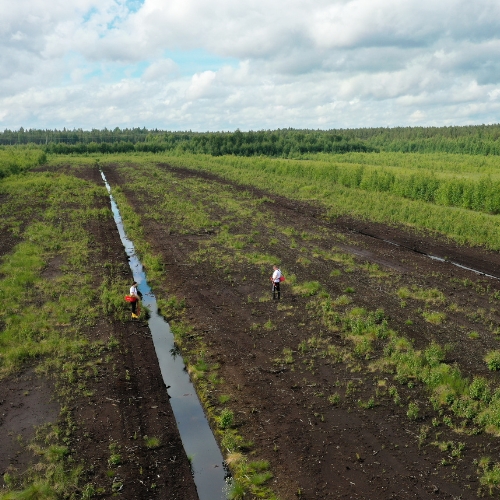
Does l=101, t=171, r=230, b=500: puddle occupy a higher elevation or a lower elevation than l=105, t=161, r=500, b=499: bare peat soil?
lower

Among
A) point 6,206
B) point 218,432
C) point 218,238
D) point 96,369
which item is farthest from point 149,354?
point 6,206

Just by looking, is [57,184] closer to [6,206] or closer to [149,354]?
[6,206]

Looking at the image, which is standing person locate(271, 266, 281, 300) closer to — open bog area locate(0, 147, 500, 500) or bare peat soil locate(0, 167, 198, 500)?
open bog area locate(0, 147, 500, 500)

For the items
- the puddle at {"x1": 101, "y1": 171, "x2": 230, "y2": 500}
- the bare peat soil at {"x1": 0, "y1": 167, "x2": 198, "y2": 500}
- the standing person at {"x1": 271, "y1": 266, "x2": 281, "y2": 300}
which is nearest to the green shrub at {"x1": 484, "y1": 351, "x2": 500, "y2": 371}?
the standing person at {"x1": 271, "y1": 266, "x2": 281, "y2": 300}

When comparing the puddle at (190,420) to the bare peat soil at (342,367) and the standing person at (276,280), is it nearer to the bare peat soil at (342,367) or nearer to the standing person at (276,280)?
the bare peat soil at (342,367)

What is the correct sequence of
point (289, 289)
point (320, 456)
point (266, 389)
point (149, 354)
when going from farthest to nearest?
point (289, 289) < point (149, 354) < point (266, 389) < point (320, 456)

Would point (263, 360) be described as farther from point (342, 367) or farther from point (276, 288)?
point (276, 288)
